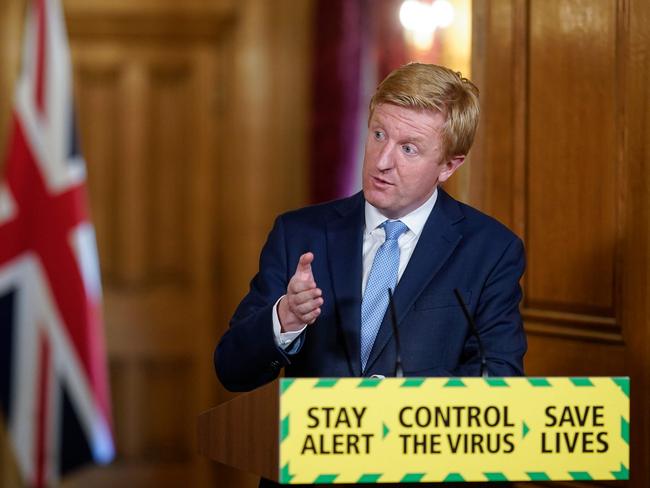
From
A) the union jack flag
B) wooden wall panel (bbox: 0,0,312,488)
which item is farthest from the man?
wooden wall panel (bbox: 0,0,312,488)

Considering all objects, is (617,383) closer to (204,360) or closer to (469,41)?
(469,41)

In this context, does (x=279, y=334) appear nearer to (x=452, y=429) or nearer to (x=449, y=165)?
(x=452, y=429)

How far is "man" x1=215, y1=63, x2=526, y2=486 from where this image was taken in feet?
6.94

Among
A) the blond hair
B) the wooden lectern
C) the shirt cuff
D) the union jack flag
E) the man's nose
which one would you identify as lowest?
the union jack flag

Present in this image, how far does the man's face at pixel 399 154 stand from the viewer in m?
2.13

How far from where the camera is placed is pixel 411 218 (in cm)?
226

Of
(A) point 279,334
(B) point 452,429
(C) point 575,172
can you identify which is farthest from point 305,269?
(C) point 575,172

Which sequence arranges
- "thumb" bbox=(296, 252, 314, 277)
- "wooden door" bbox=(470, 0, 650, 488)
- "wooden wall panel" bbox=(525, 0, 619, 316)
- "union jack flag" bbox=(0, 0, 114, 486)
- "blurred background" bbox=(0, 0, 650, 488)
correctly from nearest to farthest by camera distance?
"thumb" bbox=(296, 252, 314, 277), "wooden door" bbox=(470, 0, 650, 488), "wooden wall panel" bbox=(525, 0, 619, 316), "union jack flag" bbox=(0, 0, 114, 486), "blurred background" bbox=(0, 0, 650, 488)

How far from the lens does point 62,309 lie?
4746 millimetres

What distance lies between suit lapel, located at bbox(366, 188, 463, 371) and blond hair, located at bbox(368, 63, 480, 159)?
0.53ft

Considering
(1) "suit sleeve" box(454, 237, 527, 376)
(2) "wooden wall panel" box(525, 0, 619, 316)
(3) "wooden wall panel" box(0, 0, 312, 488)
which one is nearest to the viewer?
(1) "suit sleeve" box(454, 237, 527, 376)

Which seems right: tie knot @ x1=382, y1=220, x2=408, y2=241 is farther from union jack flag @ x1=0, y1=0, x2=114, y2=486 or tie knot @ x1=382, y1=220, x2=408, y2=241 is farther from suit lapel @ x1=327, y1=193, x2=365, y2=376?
union jack flag @ x1=0, y1=0, x2=114, y2=486

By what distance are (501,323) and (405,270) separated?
0.76 feet

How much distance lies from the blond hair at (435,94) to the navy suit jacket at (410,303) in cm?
21
